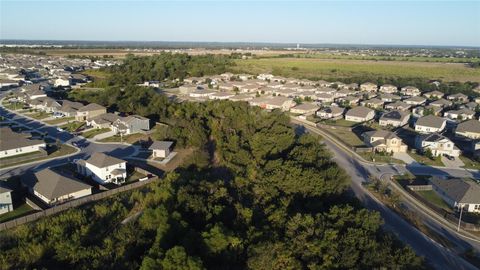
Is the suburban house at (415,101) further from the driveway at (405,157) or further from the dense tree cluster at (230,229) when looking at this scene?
the dense tree cluster at (230,229)

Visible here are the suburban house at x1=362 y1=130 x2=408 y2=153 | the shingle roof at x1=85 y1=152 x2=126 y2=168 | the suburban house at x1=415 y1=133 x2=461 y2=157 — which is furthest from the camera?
the suburban house at x1=362 y1=130 x2=408 y2=153

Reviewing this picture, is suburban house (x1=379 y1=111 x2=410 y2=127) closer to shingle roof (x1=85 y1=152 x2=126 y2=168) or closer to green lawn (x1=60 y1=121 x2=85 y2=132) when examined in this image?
shingle roof (x1=85 y1=152 x2=126 y2=168)

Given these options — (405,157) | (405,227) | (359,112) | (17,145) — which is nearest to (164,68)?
(359,112)

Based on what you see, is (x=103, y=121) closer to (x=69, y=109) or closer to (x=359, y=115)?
(x=69, y=109)

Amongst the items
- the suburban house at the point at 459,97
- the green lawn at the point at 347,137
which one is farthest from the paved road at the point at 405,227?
the suburban house at the point at 459,97

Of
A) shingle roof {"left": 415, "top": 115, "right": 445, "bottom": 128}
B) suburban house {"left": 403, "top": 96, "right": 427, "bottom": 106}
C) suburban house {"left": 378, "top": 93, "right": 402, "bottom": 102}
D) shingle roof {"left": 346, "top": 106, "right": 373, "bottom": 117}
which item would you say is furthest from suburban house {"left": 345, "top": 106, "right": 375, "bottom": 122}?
suburban house {"left": 378, "top": 93, "right": 402, "bottom": 102}
